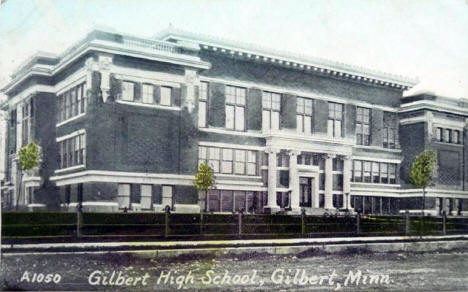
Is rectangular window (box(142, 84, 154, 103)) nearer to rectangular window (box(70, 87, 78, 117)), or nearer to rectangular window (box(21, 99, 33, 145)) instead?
rectangular window (box(70, 87, 78, 117))

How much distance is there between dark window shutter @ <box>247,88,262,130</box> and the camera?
1270 centimetres

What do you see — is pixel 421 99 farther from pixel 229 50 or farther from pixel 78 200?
pixel 78 200

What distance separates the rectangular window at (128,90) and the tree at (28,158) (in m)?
1.85

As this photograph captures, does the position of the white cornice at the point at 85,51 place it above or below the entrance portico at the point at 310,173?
above

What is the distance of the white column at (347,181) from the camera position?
13320 millimetres

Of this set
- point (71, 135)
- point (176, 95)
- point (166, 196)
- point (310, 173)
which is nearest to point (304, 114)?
point (310, 173)

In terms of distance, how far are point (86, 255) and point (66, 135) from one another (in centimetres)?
220

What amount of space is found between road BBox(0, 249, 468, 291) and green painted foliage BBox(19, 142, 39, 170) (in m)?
1.62

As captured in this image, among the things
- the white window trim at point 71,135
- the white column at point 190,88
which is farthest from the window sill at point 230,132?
the white window trim at point 71,135

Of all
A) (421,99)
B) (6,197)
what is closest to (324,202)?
(421,99)

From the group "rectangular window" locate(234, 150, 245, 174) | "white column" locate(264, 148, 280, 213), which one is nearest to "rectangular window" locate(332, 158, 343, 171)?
"white column" locate(264, 148, 280, 213)

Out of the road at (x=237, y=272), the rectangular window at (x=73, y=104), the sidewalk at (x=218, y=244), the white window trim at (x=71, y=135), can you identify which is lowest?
the road at (x=237, y=272)

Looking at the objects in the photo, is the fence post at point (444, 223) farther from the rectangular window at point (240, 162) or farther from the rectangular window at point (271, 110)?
the rectangular window at point (240, 162)

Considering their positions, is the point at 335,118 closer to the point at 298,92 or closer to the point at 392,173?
the point at 298,92
